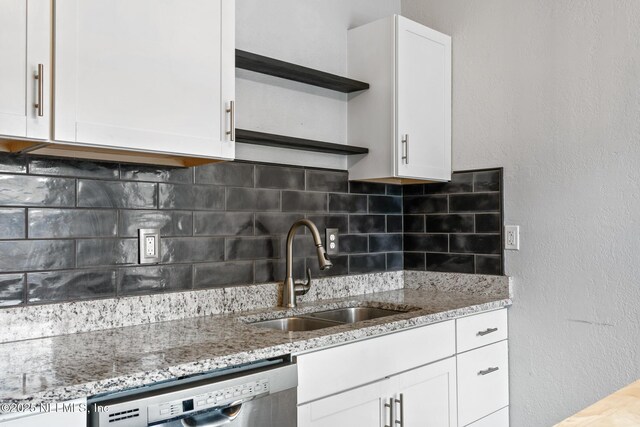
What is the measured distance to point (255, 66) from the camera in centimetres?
226

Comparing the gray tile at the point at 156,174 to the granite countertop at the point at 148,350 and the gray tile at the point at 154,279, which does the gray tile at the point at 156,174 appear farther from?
the granite countertop at the point at 148,350

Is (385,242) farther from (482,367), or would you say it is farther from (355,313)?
(482,367)

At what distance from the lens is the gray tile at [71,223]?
5.67 ft

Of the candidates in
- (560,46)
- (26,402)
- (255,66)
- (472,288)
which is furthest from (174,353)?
(560,46)

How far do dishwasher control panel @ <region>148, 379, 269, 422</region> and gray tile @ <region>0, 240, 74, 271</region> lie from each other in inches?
27.8

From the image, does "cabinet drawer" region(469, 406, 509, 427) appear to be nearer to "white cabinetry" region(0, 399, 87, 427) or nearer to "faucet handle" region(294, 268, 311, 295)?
"faucet handle" region(294, 268, 311, 295)

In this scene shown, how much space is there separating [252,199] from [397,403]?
3.30ft

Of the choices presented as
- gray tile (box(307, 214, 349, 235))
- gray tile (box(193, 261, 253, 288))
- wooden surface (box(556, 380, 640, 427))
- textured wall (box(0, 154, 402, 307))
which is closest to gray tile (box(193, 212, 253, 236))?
textured wall (box(0, 154, 402, 307))

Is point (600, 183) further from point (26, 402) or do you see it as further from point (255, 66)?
point (26, 402)

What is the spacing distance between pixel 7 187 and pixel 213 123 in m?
0.66

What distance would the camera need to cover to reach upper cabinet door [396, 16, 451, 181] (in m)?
2.61

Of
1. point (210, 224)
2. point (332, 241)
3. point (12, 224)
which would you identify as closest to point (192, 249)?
point (210, 224)

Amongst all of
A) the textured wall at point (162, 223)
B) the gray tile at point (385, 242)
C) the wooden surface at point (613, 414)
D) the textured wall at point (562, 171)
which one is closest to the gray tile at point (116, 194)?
the textured wall at point (162, 223)

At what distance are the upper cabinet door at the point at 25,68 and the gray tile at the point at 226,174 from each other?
0.75m
